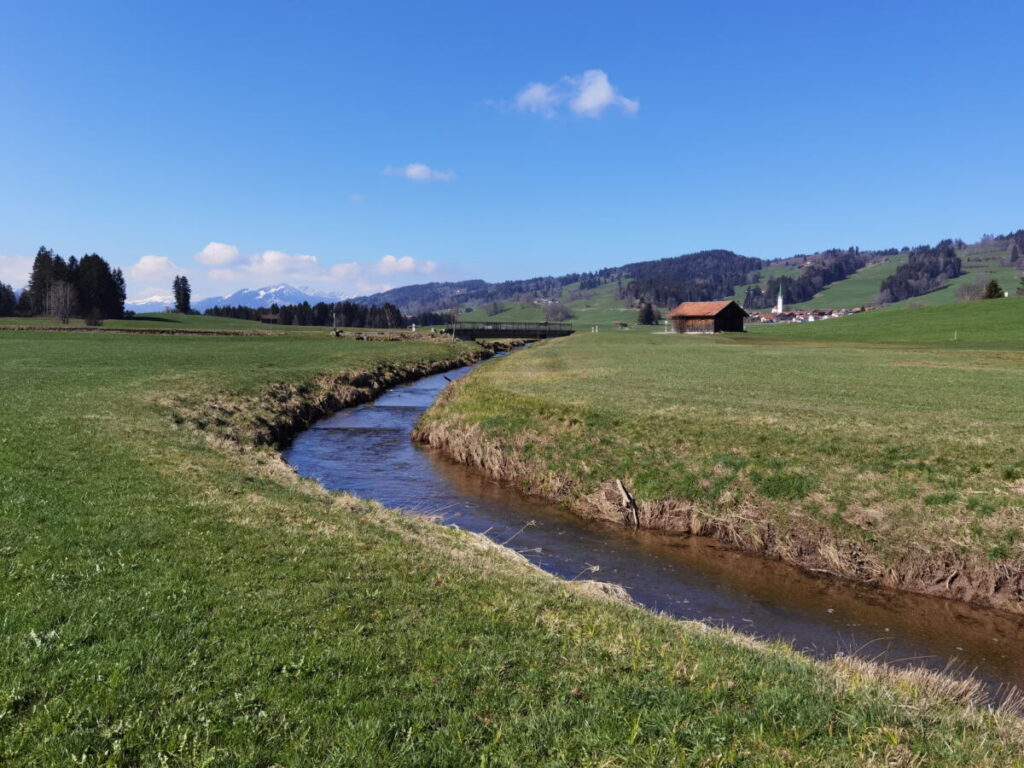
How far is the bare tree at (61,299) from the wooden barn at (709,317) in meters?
130

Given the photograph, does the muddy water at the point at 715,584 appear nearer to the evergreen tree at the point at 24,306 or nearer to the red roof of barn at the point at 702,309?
the red roof of barn at the point at 702,309

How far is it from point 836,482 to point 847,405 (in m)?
10.4

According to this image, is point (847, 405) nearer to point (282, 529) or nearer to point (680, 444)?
point (680, 444)

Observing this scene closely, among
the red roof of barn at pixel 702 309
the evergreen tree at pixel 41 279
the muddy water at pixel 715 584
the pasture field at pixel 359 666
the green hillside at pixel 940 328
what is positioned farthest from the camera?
the evergreen tree at pixel 41 279

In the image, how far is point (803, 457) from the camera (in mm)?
19000

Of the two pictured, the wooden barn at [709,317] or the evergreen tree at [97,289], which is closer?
the wooden barn at [709,317]

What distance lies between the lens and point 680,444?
2161cm

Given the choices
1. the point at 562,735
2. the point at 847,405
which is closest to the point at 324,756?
the point at 562,735

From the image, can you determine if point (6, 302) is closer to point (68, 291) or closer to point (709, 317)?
point (68, 291)

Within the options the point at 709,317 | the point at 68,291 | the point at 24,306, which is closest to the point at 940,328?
the point at 709,317

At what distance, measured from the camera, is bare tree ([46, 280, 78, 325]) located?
125688 millimetres

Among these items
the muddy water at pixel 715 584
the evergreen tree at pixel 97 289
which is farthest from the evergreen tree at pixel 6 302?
the muddy water at pixel 715 584

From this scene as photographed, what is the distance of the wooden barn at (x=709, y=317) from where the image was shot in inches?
4734

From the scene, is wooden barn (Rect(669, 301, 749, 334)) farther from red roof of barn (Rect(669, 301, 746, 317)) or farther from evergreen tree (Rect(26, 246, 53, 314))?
evergreen tree (Rect(26, 246, 53, 314))
